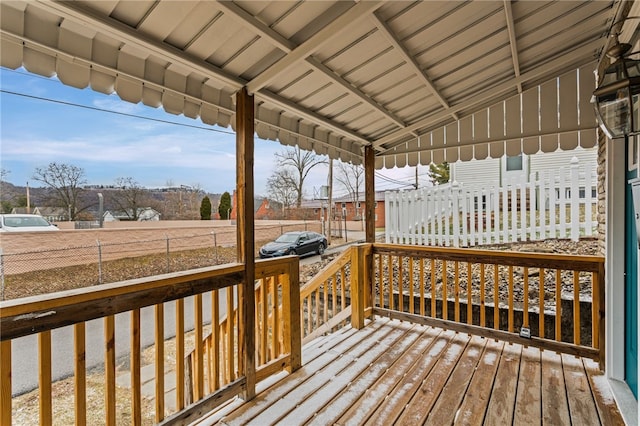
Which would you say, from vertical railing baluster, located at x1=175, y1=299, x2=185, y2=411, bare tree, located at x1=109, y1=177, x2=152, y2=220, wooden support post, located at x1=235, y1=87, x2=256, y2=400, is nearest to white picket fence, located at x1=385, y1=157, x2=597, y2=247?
wooden support post, located at x1=235, y1=87, x2=256, y2=400

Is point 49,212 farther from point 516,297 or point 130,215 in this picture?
point 516,297

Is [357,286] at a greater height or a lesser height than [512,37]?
lesser

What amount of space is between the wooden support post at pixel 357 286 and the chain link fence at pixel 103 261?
1.48 metres

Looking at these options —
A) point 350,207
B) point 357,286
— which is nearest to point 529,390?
point 357,286

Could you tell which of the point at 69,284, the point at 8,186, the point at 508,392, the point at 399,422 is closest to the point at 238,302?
the point at 399,422

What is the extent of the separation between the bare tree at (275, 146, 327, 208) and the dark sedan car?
2307 millimetres

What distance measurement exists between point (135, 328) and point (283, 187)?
9411 millimetres

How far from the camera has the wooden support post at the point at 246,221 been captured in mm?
2209

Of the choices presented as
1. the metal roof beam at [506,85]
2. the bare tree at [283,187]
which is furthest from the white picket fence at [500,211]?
the bare tree at [283,187]

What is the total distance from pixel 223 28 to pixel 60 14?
28.4 inches

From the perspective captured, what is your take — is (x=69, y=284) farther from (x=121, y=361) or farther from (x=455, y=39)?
(x=455, y=39)

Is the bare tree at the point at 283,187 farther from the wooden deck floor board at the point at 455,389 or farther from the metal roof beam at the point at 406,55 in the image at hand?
the wooden deck floor board at the point at 455,389

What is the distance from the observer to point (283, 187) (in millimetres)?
10992

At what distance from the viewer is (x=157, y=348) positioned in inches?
71.8
